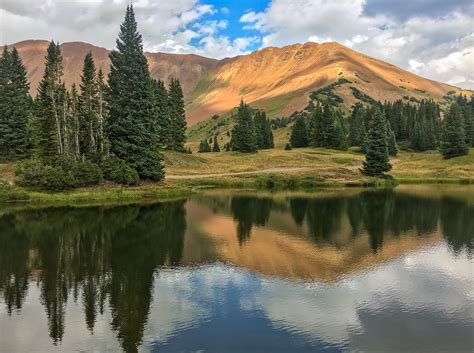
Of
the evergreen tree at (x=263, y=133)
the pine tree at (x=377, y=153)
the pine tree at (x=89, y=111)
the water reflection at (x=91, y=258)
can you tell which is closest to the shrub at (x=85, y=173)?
the pine tree at (x=89, y=111)

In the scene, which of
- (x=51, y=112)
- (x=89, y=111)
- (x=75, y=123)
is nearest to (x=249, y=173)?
(x=89, y=111)

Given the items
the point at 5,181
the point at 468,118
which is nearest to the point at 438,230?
the point at 5,181

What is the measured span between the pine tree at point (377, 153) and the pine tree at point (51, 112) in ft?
185

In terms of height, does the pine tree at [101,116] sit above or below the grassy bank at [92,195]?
above

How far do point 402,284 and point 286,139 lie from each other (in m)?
166

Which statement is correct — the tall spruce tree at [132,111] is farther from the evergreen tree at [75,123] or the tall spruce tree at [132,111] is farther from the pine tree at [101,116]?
the evergreen tree at [75,123]

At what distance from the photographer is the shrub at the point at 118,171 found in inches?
2295

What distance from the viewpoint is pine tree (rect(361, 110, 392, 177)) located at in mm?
84312

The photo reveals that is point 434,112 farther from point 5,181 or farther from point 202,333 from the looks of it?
point 202,333

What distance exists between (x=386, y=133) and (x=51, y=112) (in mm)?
63646

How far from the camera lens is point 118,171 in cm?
5831

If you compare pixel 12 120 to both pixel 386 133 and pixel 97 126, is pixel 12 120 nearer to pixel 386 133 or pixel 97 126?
pixel 97 126

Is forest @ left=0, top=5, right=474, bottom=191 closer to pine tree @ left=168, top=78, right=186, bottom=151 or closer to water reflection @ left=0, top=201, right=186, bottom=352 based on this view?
water reflection @ left=0, top=201, right=186, bottom=352

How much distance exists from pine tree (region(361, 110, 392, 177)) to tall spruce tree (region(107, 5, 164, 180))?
140ft
